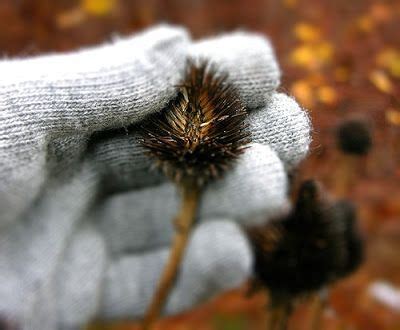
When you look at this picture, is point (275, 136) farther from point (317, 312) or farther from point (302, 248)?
point (317, 312)

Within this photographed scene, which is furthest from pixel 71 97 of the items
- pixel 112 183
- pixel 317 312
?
pixel 317 312

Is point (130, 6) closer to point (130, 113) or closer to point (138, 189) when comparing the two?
point (138, 189)

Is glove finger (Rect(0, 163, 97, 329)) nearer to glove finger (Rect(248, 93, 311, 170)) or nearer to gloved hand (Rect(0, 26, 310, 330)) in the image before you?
gloved hand (Rect(0, 26, 310, 330))

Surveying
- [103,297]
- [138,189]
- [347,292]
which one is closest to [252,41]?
[138,189]

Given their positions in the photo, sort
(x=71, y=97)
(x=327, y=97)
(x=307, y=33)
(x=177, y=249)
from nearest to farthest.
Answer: (x=71, y=97) → (x=327, y=97) → (x=177, y=249) → (x=307, y=33)

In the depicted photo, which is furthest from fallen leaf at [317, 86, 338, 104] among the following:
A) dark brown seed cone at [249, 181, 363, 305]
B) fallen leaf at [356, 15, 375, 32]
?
fallen leaf at [356, 15, 375, 32]

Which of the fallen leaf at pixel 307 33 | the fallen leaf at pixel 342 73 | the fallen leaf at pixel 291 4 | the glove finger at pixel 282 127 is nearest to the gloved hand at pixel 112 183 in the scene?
the glove finger at pixel 282 127
